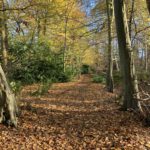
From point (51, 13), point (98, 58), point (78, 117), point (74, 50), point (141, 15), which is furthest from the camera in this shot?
point (98, 58)

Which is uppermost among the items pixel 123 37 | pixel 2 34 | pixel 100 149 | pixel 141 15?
pixel 141 15

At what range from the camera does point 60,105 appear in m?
A: 9.92

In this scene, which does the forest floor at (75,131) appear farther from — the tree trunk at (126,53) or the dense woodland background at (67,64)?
the tree trunk at (126,53)

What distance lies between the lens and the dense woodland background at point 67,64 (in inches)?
285

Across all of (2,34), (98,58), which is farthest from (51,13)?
(98,58)

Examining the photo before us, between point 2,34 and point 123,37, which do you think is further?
point 2,34

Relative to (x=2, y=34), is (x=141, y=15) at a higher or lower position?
higher

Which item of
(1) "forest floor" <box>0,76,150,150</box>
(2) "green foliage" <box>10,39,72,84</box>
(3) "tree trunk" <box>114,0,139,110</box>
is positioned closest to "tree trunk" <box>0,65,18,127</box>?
(1) "forest floor" <box>0,76,150,150</box>

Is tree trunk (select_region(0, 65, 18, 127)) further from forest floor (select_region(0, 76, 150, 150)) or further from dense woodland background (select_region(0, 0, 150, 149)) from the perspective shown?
forest floor (select_region(0, 76, 150, 150))

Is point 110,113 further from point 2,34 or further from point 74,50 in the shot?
point 74,50

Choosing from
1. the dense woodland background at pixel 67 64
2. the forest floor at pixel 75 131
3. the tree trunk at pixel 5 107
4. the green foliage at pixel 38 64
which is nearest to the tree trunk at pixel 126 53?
the dense woodland background at pixel 67 64

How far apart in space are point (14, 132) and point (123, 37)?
4003 millimetres

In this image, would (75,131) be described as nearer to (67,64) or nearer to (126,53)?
(126,53)

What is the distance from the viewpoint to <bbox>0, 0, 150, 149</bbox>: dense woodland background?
23.7 feet
